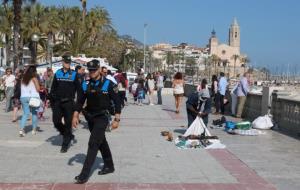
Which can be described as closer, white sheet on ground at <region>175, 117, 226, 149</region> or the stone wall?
white sheet on ground at <region>175, 117, 226, 149</region>

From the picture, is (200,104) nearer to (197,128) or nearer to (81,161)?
(197,128)

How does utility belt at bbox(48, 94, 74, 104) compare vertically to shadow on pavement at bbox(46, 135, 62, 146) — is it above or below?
above

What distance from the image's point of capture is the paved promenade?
26.8ft

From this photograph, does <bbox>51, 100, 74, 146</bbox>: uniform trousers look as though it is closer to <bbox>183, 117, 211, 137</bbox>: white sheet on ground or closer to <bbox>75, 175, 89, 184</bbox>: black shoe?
<bbox>183, 117, 211, 137</bbox>: white sheet on ground

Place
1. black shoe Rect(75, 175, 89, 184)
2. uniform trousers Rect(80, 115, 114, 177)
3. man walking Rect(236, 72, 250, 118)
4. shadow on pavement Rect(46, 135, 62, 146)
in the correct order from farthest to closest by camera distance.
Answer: man walking Rect(236, 72, 250, 118)
shadow on pavement Rect(46, 135, 62, 146)
uniform trousers Rect(80, 115, 114, 177)
black shoe Rect(75, 175, 89, 184)

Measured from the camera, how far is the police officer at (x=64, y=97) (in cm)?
1111

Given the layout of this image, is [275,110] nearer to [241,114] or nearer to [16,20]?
[241,114]

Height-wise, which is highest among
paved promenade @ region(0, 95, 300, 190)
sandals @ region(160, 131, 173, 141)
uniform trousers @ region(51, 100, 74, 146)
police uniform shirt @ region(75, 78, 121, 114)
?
police uniform shirt @ region(75, 78, 121, 114)

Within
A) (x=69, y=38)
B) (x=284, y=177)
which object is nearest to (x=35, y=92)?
(x=284, y=177)

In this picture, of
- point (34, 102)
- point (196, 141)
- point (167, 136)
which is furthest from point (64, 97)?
point (167, 136)

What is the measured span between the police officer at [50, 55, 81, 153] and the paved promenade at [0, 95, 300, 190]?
0.40m

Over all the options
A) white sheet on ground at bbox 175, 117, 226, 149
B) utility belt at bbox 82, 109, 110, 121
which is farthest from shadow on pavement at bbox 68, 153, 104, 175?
white sheet on ground at bbox 175, 117, 226, 149

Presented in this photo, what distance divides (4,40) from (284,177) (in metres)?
65.3

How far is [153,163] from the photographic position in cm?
990
